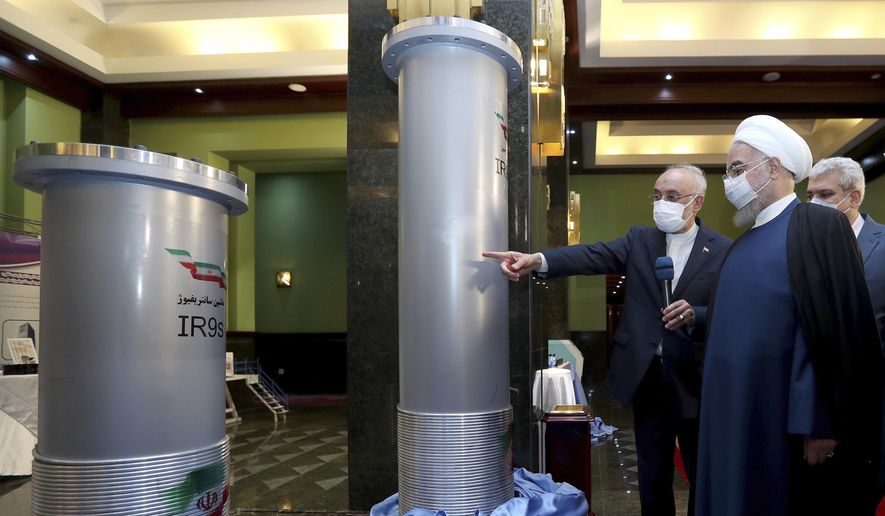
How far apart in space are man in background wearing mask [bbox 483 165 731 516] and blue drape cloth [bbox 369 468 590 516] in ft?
0.94

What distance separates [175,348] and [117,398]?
0.53 ft

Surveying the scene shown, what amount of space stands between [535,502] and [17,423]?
4210 mm

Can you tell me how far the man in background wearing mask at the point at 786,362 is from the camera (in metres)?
1.72

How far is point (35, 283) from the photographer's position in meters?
6.52

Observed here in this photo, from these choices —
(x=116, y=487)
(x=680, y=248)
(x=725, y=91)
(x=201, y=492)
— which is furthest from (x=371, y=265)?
(x=725, y=91)

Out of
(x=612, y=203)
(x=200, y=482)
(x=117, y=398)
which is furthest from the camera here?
(x=612, y=203)

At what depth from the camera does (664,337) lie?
236 centimetres

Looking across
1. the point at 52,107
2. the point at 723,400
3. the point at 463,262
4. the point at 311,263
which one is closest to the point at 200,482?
the point at 463,262

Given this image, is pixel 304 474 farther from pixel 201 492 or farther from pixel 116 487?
pixel 116 487

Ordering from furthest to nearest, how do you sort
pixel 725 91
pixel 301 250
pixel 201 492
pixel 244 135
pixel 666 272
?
pixel 301 250, pixel 244 135, pixel 725 91, pixel 666 272, pixel 201 492

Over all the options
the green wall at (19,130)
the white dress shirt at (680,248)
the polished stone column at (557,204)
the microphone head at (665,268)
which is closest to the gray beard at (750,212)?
the microphone head at (665,268)

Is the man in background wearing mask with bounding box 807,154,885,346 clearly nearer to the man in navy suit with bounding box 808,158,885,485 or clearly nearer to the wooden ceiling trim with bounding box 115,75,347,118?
the man in navy suit with bounding box 808,158,885,485

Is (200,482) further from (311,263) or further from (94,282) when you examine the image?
(311,263)

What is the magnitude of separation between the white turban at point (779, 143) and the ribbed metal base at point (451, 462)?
1293 millimetres
